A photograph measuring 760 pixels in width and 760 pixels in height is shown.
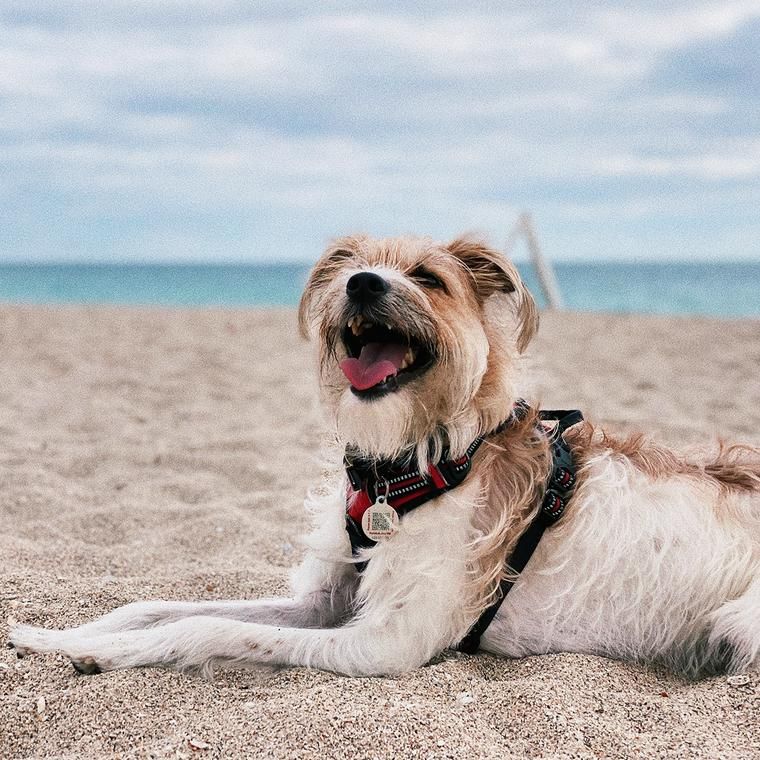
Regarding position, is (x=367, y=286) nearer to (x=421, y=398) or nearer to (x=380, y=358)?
(x=380, y=358)

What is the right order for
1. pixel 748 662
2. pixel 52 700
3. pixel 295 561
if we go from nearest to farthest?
pixel 52 700
pixel 748 662
pixel 295 561

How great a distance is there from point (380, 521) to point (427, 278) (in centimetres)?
95

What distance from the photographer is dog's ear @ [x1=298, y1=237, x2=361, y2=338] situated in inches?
144

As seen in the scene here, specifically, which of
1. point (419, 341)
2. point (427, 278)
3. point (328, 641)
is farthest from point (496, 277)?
point (328, 641)

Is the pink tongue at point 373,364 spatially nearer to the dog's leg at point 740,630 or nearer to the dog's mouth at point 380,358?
the dog's mouth at point 380,358

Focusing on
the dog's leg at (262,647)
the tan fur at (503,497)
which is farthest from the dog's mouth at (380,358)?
the dog's leg at (262,647)

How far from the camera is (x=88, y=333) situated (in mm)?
13977

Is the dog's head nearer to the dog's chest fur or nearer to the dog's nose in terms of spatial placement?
the dog's nose

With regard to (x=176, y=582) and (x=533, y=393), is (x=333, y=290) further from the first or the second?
(x=176, y=582)

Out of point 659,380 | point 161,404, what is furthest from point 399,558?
point 659,380

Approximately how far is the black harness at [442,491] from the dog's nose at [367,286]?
2.17ft

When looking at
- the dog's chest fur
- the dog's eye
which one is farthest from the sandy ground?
the dog's eye

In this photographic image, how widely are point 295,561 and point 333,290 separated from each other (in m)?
1.85

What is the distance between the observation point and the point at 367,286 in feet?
10.4
